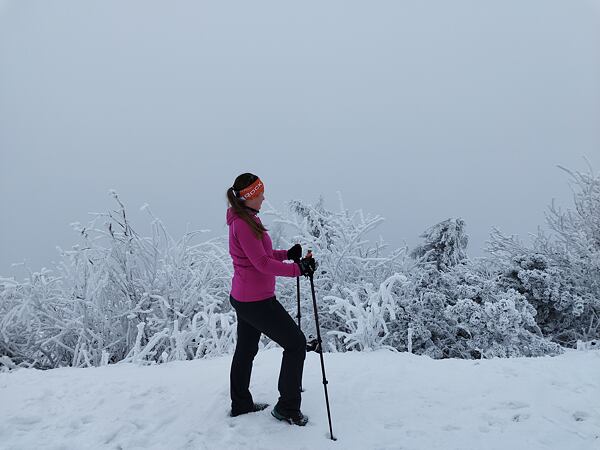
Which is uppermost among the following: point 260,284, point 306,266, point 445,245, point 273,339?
point 445,245

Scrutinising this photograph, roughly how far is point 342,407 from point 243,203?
188cm

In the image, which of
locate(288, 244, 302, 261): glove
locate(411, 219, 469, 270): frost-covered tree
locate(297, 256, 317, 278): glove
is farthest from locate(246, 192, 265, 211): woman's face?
locate(411, 219, 469, 270): frost-covered tree

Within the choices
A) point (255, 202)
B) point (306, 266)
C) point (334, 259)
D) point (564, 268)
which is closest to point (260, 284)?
point (306, 266)

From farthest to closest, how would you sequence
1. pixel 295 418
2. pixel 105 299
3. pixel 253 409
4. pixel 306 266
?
1. pixel 105 299
2. pixel 253 409
3. pixel 295 418
4. pixel 306 266

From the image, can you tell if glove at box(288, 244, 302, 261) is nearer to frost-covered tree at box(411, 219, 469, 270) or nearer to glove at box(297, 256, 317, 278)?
glove at box(297, 256, 317, 278)

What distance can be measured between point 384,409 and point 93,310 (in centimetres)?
534

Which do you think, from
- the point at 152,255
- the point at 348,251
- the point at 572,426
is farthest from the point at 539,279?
the point at 152,255

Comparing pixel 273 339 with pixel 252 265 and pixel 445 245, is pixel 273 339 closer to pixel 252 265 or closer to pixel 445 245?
pixel 252 265

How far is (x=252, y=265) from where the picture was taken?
140 inches

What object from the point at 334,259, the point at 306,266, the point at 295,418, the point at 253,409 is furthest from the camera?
the point at 334,259

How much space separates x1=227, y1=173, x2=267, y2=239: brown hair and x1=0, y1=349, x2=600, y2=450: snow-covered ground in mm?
1520

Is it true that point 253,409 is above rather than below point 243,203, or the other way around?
below

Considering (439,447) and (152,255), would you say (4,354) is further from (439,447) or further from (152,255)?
(439,447)

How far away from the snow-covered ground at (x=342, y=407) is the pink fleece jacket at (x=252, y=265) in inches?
41.1
